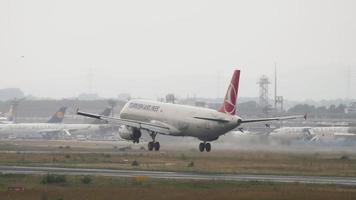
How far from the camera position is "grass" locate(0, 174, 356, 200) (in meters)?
41.2

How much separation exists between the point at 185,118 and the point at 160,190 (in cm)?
4005

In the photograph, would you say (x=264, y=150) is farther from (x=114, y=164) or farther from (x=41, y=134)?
(x=41, y=134)

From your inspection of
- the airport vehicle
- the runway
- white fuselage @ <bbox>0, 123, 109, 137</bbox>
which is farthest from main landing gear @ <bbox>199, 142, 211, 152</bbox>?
white fuselage @ <bbox>0, 123, 109, 137</bbox>

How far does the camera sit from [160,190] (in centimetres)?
4422

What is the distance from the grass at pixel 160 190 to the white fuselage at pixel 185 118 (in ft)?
99.6

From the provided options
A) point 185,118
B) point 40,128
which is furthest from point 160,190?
point 40,128

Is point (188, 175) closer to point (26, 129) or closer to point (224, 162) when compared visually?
point (224, 162)

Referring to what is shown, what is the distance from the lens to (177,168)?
63688 mm

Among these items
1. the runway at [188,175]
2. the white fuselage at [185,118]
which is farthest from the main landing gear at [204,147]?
the runway at [188,175]

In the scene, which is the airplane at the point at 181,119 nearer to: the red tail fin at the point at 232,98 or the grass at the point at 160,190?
the red tail fin at the point at 232,98

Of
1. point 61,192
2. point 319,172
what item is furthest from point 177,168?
point 61,192

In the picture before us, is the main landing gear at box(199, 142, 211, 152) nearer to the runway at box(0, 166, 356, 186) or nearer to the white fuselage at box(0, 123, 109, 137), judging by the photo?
the runway at box(0, 166, 356, 186)

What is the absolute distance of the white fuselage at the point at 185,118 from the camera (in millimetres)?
80688

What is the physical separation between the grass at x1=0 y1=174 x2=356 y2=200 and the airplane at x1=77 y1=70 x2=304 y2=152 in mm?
30632
